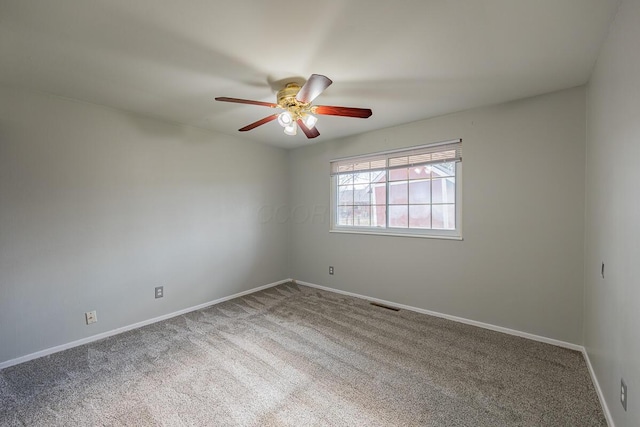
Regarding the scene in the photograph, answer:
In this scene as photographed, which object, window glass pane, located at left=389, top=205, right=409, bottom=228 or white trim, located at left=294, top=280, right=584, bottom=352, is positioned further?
window glass pane, located at left=389, top=205, right=409, bottom=228

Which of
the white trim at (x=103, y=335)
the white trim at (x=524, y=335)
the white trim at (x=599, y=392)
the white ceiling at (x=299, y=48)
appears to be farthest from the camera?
the white trim at (x=103, y=335)

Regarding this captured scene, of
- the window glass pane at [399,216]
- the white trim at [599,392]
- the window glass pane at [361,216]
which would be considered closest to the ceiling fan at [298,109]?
the window glass pane at [399,216]

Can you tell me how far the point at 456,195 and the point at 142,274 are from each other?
140 inches

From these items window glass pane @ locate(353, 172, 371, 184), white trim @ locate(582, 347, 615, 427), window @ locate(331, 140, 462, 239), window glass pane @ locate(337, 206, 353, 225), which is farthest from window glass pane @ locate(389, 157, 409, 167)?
white trim @ locate(582, 347, 615, 427)

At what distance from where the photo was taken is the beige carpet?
1591 millimetres

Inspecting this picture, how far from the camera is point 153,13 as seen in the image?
141 cm

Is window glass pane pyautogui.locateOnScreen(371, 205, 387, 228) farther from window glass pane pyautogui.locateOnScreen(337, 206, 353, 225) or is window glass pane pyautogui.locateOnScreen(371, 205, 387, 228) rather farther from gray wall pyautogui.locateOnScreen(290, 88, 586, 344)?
window glass pane pyautogui.locateOnScreen(337, 206, 353, 225)

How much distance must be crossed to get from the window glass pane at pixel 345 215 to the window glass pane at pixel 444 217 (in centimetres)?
119

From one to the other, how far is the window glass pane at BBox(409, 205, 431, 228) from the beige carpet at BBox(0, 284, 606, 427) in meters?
1.15

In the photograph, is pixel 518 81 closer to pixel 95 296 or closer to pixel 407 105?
pixel 407 105

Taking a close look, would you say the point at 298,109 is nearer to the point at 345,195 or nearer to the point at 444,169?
the point at 444,169

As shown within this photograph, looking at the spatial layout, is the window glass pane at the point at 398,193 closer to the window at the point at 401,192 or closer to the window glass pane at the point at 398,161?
the window at the point at 401,192

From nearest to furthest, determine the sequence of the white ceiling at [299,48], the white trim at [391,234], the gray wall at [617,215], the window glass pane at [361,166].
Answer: the gray wall at [617,215] < the white ceiling at [299,48] < the white trim at [391,234] < the window glass pane at [361,166]

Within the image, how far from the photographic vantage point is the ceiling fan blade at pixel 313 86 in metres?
1.61
